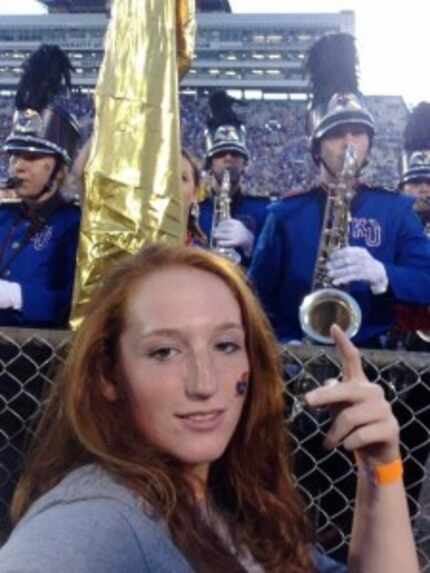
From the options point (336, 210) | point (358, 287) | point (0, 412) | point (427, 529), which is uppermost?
point (336, 210)

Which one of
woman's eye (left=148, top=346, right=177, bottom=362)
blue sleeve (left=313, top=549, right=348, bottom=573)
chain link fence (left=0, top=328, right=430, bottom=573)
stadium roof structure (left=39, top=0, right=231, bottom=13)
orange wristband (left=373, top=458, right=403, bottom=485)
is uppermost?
stadium roof structure (left=39, top=0, right=231, bottom=13)

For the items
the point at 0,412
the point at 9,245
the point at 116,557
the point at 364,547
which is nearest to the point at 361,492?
the point at 364,547

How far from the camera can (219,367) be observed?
4.70 feet

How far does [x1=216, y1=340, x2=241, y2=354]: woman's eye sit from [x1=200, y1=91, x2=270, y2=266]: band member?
3.54 m

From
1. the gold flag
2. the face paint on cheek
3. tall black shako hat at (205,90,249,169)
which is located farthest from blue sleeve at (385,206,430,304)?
tall black shako hat at (205,90,249,169)

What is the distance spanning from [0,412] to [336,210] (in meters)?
1.58

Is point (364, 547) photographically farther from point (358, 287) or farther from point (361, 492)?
point (358, 287)

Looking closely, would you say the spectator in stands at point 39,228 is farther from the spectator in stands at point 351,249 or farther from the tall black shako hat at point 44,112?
the spectator in stands at point 351,249

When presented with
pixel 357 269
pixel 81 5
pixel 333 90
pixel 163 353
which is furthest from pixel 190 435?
pixel 81 5

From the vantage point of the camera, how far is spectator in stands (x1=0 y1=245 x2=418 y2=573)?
126 cm

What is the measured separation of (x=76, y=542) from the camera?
109 centimetres

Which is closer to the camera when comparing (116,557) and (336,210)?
(116,557)

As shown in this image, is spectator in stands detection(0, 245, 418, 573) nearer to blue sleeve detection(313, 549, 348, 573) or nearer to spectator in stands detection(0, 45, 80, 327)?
blue sleeve detection(313, 549, 348, 573)

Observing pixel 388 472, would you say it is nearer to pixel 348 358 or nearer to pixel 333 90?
pixel 348 358
